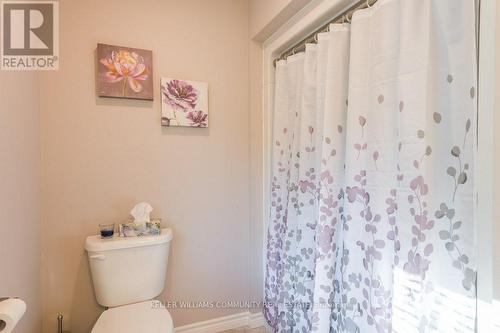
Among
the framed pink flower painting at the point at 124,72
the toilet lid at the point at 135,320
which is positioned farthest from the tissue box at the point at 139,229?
the framed pink flower painting at the point at 124,72

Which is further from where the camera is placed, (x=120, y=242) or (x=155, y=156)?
(x=155, y=156)

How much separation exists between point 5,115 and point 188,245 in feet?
3.79

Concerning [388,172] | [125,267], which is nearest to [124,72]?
[125,267]

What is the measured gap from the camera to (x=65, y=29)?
143cm

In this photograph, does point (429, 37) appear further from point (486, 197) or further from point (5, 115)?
point (5, 115)

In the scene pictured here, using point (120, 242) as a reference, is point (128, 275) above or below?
below

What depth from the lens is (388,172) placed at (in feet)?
3.17

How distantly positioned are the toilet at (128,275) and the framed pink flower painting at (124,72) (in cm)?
85

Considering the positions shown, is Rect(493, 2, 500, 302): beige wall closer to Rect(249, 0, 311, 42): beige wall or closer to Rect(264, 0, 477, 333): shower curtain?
Rect(264, 0, 477, 333): shower curtain

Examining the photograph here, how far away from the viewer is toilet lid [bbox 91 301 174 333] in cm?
118

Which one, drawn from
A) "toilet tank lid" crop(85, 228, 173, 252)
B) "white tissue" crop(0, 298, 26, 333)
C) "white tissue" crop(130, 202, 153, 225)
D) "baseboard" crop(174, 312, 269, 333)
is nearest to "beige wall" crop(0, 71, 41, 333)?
"toilet tank lid" crop(85, 228, 173, 252)

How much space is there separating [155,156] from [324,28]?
122 cm

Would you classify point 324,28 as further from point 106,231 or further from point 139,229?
point 106,231

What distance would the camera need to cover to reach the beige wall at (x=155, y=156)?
144cm
